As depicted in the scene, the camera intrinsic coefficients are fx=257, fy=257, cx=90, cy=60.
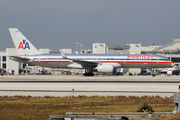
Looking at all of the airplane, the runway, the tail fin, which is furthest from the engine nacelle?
the runway

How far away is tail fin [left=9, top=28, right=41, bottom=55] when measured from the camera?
192 ft

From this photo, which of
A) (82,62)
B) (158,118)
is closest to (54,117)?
(158,118)

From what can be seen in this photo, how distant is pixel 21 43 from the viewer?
58906 mm

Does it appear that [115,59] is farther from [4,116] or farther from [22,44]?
[4,116]

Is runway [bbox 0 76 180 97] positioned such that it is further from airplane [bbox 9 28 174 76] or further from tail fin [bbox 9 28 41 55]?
tail fin [bbox 9 28 41 55]

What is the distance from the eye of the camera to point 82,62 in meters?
55.5

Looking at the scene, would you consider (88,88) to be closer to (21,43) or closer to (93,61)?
(93,61)

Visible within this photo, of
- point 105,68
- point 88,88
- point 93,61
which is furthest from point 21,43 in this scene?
point 88,88

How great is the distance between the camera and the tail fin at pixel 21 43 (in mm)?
58594

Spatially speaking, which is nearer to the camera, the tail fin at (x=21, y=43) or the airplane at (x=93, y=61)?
the airplane at (x=93, y=61)

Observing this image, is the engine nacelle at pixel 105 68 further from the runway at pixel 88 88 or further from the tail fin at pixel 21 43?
the runway at pixel 88 88

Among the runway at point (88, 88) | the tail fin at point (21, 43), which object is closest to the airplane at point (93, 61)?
the tail fin at point (21, 43)

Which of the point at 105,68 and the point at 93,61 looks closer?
the point at 105,68

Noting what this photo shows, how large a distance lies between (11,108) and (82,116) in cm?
758
